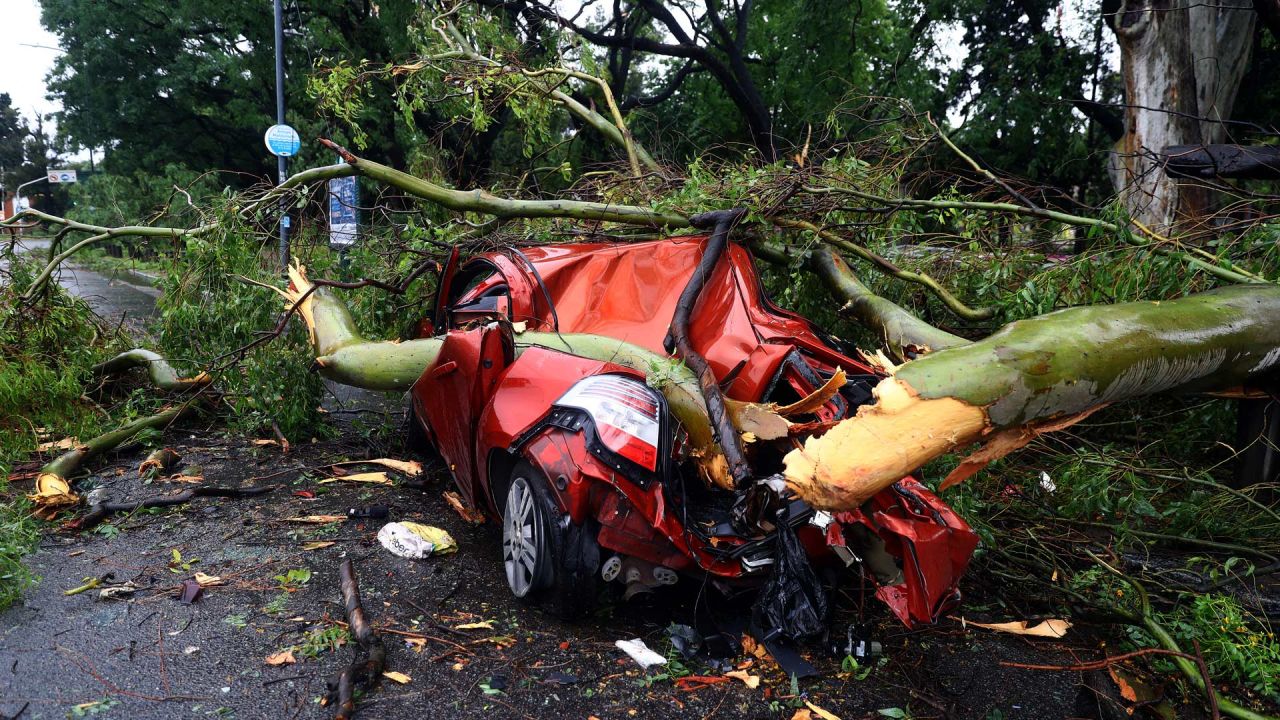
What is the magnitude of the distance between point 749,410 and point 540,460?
0.84m

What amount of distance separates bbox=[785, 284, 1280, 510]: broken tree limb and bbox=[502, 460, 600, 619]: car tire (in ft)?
2.70

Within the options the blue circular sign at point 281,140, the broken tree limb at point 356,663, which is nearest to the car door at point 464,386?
the broken tree limb at point 356,663

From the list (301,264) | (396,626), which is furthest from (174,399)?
(396,626)

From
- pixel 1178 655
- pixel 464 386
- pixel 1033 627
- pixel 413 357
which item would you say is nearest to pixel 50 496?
pixel 413 357

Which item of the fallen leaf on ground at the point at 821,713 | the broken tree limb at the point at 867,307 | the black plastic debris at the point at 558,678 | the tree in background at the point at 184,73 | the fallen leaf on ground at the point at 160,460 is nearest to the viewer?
the fallen leaf on ground at the point at 821,713

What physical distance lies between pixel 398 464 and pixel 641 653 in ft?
8.66

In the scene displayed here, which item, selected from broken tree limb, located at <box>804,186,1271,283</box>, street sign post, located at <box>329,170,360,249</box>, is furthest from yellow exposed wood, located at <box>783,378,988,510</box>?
street sign post, located at <box>329,170,360,249</box>

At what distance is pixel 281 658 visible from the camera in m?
2.66

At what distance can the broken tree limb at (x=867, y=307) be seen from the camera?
3932 millimetres

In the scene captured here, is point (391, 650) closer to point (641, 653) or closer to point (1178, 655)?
point (641, 653)

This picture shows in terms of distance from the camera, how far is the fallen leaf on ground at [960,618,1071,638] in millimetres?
3090

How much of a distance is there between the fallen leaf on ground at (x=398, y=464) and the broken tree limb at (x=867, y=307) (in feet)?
8.41

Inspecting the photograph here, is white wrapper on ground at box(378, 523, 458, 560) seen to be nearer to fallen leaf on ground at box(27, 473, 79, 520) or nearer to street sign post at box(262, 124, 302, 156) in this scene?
fallen leaf on ground at box(27, 473, 79, 520)

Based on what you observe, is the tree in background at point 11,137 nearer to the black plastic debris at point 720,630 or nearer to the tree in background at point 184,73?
the tree in background at point 184,73
